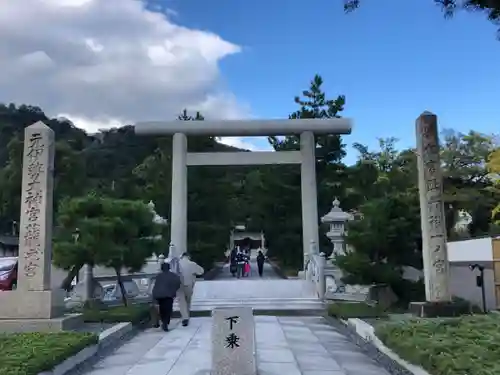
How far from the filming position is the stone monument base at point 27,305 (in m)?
9.01

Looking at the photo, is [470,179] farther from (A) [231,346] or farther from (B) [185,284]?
(A) [231,346]

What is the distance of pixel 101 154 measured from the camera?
43406mm

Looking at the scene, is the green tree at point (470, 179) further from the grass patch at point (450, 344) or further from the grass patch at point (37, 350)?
the grass patch at point (37, 350)

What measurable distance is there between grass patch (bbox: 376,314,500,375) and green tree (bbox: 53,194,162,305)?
705 centimetres

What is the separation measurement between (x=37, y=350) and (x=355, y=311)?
23.0 ft

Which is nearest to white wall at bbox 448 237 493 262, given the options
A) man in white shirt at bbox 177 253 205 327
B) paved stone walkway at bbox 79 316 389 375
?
paved stone walkway at bbox 79 316 389 375

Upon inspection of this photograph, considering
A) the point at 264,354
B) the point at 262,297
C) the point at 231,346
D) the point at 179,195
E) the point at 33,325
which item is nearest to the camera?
the point at 231,346

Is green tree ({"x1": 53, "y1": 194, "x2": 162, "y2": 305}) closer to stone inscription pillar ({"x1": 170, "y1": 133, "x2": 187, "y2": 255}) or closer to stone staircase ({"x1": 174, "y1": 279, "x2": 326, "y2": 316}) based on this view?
stone staircase ({"x1": 174, "y1": 279, "x2": 326, "y2": 316})

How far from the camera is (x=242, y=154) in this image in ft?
72.2

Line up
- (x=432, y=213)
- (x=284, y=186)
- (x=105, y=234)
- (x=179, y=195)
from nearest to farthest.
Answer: (x=432, y=213) → (x=105, y=234) → (x=179, y=195) → (x=284, y=186)

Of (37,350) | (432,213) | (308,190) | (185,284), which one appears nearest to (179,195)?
(308,190)

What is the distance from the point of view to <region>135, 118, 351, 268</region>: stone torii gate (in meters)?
21.3

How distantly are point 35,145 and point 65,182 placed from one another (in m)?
21.0

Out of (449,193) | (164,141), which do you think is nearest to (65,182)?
(164,141)
